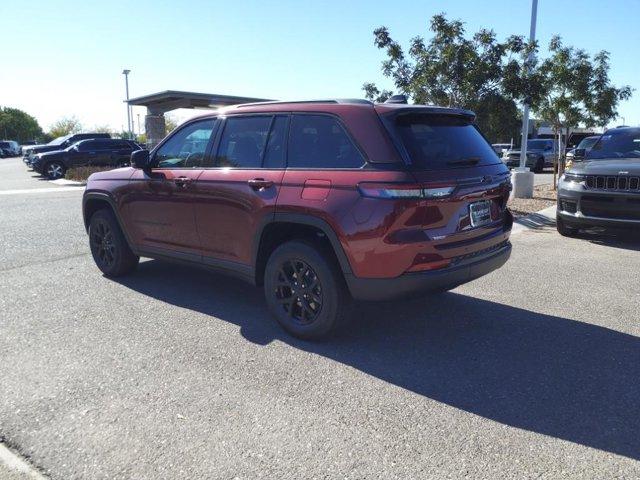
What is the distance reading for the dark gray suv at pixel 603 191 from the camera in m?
7.55

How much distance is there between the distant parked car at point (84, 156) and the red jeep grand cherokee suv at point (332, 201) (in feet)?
63.4

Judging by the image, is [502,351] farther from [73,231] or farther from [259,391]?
[73,231]

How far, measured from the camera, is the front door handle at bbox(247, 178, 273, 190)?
13.8ft

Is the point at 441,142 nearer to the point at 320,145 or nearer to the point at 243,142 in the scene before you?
the point at 320,145

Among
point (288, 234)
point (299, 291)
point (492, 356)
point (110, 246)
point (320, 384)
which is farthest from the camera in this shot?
point (110, 246)

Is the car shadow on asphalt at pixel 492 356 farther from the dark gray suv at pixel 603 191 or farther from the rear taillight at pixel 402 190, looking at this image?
the dark gray suv at pixel 603 191

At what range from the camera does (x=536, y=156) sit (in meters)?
27.4

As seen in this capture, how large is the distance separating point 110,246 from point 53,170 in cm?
1883

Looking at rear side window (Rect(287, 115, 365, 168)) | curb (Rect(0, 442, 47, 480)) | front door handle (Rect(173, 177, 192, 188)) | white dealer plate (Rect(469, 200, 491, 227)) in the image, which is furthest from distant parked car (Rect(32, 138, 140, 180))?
curb (Rect(0, 442, 47, 480))

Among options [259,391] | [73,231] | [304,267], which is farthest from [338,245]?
[73,231]

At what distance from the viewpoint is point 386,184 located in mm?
3578

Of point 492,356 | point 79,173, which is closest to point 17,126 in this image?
point 79,173

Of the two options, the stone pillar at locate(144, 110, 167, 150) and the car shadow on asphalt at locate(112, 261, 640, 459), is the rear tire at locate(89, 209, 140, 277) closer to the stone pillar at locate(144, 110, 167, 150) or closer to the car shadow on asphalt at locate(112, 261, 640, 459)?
the car shadow on asphalt at locate(112, 261, 640, 459)

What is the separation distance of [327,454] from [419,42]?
10.1 metres
